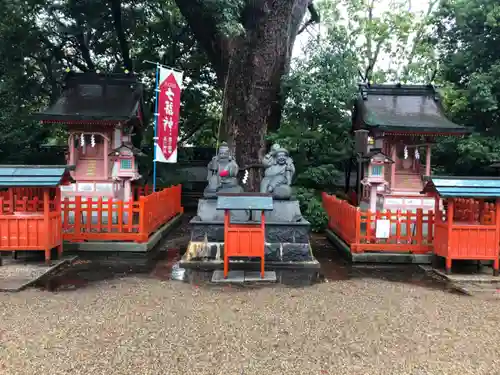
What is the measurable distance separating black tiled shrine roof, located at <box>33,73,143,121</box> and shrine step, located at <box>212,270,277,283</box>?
6.06m

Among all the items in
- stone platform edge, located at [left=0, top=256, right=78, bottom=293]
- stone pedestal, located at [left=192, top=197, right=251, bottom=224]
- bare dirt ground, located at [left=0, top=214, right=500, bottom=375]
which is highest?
stone pedestal, located at [left=192, top=197, right=251, bottom=224]

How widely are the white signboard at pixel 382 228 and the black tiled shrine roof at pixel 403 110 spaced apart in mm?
3061

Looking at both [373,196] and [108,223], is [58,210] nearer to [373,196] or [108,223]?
[108,223]

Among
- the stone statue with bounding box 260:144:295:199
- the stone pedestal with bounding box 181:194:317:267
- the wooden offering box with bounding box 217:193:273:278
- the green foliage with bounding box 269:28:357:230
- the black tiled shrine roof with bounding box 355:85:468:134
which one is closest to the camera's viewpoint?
the wooden offering box with bounding box 217:193:273:278

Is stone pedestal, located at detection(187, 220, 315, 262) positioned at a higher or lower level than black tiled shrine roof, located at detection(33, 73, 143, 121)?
lower

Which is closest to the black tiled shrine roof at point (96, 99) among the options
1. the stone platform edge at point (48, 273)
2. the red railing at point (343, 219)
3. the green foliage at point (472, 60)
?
the stone platform edge at point (48, 273)

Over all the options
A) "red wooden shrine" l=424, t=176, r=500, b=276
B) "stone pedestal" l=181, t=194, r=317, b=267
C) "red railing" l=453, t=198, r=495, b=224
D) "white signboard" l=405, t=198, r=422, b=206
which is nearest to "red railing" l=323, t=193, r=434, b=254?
"red railing" l=453, t=198, r=495, b=224

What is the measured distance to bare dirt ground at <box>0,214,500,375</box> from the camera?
4.23 meters

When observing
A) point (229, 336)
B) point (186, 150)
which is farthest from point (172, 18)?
point (229, 336)

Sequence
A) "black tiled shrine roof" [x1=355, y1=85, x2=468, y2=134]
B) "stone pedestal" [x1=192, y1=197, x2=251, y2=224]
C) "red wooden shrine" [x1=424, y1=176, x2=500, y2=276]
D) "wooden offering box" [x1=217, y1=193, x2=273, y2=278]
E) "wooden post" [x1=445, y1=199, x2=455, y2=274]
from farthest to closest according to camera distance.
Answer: "black tiled shrine roof" [x1=355, y1=85, x2=468, y2=134], "stone pedestal" [x1=192, y1=197, x2=251, y2=224], "wooden post" [x1=445, y1=199, x2=455, y2=274], "red wooden shrine" [x1=424, y1=176, x2=500, y2=276], "wooden offering box" [x1=217, y1=193, x2=273, y2=278]

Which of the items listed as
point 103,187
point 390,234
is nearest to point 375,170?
point 390,234

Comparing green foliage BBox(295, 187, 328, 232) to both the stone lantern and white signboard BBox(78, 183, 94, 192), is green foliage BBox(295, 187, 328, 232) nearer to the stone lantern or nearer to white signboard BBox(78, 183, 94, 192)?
the stone lantern

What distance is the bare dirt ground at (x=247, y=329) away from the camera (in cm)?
423

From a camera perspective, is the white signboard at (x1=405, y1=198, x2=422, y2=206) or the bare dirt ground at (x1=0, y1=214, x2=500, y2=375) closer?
the bare dirt ground at (x1=0, y1=214, x2=500, y2=375)
